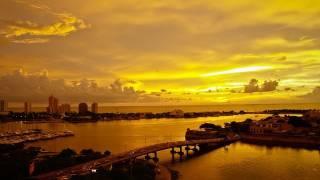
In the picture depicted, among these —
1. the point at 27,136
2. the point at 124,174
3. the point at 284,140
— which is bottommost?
the point at 284,140

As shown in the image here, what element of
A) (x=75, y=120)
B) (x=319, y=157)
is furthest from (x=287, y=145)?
(x=75, y=120)

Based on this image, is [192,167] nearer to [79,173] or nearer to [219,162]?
[219,162]

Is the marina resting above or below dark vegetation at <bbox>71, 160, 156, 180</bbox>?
above

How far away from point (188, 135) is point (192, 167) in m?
26.3

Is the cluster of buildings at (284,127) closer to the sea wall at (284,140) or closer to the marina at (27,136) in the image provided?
the sea wall at (284,140)

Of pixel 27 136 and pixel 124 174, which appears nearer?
pixel 124 174

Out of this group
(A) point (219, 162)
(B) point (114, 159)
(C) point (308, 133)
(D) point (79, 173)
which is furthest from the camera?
(C) point (308, 133)

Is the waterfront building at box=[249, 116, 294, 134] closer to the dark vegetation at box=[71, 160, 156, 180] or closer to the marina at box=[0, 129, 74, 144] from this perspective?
the marina at box=[0, 129, 74, 144]

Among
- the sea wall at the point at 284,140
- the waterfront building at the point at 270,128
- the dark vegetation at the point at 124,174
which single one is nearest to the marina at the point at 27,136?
the sea wall at the point at 284,140

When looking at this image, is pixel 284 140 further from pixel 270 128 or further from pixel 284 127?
pixel 284 127

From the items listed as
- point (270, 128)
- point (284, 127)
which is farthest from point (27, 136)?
point (284, 127)

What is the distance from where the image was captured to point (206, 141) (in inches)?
1989

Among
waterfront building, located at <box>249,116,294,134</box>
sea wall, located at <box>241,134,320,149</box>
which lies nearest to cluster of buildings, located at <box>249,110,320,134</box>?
waterfront building, located at <box>249,116,294,134</box>

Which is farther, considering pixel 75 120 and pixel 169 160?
pixel 75 120
